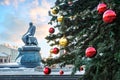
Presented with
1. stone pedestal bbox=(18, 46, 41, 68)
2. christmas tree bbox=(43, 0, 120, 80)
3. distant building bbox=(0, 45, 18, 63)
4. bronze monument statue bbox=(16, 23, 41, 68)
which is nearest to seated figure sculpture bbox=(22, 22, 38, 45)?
bronze monument statue bbox=(16, 23, 41, 68)

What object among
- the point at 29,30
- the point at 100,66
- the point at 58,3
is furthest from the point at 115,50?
the point at 29,30

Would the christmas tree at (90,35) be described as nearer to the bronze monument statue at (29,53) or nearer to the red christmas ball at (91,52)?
A: the red christmas ball at (91,52)

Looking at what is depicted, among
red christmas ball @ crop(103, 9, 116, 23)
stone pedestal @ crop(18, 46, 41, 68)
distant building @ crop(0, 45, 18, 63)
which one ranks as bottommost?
red christmas ball @ crop(103, 9, 116, 23)

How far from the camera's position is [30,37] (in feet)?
58.3

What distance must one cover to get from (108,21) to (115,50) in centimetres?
26

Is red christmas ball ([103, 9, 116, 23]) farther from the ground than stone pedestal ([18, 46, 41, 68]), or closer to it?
closer to it

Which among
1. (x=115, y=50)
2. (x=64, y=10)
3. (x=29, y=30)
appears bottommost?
(x=115, y=50)

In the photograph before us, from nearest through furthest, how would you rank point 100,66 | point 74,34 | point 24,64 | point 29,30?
point 100,66 < point 74,34 < point 24,64 < point 29,30

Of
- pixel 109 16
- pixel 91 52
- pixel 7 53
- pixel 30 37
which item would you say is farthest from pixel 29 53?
pixel 7 53

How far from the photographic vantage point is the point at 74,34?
350cm

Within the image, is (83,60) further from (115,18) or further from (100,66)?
(115,18)

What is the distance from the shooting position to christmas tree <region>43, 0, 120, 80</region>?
2.76 metres

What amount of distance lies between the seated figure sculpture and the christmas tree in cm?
1364

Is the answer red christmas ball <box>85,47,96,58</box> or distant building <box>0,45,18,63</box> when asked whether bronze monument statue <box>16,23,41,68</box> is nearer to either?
red christmas ball <box>85,47,96,58</box>
